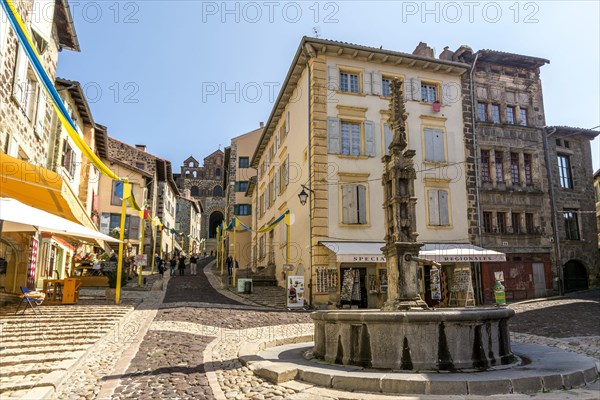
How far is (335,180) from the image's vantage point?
63.8 ft

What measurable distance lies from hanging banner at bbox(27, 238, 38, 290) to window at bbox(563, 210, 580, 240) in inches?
946

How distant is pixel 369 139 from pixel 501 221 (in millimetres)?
8056

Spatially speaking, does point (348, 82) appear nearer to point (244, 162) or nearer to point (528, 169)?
point (528, 169)

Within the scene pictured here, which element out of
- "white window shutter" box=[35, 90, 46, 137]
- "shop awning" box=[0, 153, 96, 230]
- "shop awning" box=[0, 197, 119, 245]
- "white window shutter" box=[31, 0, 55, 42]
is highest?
"white window shutter" box=[31, 0, 55, 42]

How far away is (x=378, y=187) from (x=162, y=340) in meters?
12.7

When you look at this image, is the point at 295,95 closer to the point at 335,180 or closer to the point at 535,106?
the point at 335,180

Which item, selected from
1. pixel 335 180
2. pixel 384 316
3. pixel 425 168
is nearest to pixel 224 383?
pixel 384 316

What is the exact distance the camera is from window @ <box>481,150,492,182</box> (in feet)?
74.0

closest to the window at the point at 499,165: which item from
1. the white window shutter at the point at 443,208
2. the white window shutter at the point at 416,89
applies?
the white window shutter at the point at 443,208

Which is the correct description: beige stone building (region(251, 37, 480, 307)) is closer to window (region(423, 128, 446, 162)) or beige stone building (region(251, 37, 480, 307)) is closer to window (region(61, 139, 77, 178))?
window (region(423, 128, 446, 162))

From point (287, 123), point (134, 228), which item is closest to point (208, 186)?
point (134, 228)

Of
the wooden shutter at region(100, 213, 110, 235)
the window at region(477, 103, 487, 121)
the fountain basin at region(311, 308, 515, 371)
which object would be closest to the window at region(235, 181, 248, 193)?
the wooden shutter at region(100, 213, 110, 235)

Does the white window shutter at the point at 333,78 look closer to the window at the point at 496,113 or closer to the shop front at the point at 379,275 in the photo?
the shop front at the point at 379,275

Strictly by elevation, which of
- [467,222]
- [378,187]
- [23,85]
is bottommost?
[467,222]
